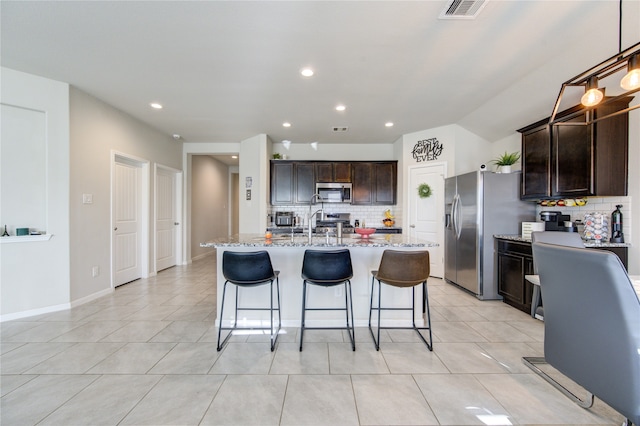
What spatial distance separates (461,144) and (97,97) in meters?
5.61

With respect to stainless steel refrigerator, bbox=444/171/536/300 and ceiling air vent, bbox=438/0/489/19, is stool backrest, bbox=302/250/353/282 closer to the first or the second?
ceiling air vent, bbox=438/0/489/19

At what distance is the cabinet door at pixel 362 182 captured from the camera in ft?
18.3

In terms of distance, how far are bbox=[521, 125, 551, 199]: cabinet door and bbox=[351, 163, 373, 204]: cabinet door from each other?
2.64 meters

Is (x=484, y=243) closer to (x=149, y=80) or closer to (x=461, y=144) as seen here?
(x=461, y=144)

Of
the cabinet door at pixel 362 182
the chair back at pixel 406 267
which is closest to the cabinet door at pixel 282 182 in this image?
the cabinet door at pixel 362 182

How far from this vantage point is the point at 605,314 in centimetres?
123

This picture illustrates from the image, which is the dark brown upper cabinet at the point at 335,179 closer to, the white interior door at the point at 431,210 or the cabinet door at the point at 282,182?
the cabinet door at the point at 282,182

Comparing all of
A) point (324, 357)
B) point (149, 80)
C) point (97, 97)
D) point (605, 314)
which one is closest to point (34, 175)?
point (97, 97)

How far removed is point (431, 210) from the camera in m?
4.82

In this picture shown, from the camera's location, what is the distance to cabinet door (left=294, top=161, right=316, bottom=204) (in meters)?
5.53

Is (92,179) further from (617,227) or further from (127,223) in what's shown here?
(617,227)

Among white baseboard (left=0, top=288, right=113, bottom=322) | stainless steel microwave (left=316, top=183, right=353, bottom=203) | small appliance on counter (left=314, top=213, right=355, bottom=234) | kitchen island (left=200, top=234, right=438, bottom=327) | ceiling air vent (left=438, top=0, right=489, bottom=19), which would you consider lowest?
white baseboard (left=0, top=288, right=113, bottom=322)

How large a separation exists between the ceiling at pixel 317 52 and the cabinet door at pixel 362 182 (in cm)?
163

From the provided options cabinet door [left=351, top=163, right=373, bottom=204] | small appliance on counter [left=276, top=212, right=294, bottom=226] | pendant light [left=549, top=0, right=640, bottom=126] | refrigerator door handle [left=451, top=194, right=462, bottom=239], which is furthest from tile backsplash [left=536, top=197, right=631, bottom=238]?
small appliance on counter [left=276, top=212, right=294, bottom=226]
